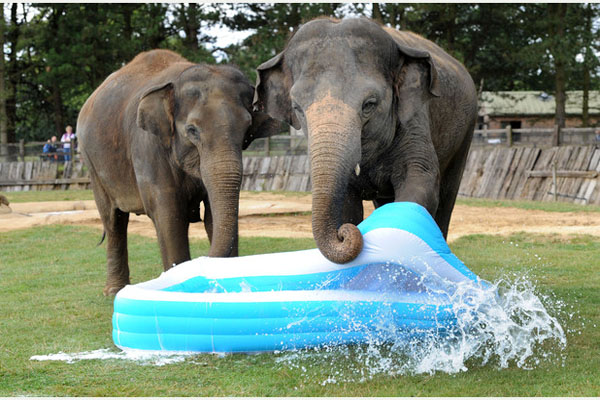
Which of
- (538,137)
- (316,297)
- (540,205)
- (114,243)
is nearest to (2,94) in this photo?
(538,137)

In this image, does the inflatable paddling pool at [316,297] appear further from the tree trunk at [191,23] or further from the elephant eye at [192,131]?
the tree trunk at [191,23]

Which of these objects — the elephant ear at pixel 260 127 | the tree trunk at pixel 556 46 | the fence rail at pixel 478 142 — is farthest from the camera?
the tree trunk at pixel 556 46

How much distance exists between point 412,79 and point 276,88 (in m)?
0.95

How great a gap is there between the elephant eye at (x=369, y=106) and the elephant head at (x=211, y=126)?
1.43m

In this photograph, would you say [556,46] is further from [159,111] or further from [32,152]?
[159,111]

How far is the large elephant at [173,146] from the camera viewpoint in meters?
6.11

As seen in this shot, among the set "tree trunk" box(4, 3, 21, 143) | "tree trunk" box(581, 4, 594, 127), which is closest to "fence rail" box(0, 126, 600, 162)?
"tree trunk" box(581, 4, 594, 127)

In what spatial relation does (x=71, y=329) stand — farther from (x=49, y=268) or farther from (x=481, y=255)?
(x=481, y=255)

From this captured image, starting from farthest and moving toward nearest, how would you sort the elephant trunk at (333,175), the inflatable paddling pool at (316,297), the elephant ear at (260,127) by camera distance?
the elephant ear at (260,127), the inflatable paddling pool at (316,297), the elephant trunk at (333,175)

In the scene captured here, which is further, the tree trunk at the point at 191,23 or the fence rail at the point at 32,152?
the tree trunk at the point at 191,23

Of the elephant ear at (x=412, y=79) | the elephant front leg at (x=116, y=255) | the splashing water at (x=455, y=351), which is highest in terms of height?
the elephant ear at (x=412, y=79)

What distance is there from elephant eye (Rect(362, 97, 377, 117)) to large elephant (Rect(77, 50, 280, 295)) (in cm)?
143

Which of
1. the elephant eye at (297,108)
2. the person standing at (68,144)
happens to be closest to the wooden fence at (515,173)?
the person standing at (68,144)

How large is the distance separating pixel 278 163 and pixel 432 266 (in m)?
21.2
